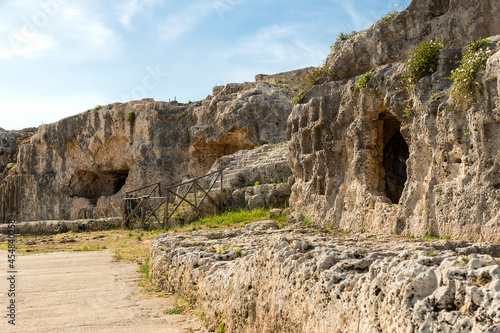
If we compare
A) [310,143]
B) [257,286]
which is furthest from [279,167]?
[257,286]

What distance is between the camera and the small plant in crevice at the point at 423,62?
707 cm

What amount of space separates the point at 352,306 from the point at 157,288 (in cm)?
450

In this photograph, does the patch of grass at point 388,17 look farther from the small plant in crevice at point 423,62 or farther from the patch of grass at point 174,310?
the patch of grass at point 174,310

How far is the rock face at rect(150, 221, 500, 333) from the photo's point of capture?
6.73 ft

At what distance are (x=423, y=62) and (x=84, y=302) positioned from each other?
5.58 metres

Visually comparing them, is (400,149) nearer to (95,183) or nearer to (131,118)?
(131,118)

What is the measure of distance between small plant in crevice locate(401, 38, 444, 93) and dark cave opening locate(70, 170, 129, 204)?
21.5 meters

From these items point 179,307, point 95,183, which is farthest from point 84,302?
point 95,183

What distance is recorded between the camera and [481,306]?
1.93 m

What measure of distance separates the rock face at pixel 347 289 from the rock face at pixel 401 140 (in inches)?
44.0

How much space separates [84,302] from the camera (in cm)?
584

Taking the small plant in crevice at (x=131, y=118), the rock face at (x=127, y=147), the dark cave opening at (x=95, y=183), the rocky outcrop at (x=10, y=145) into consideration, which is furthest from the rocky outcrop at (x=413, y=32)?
the rocky outcrop at (x=10, y=145)

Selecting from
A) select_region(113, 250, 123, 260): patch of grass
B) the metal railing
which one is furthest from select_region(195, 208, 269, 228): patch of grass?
select_region(113, 250, 123, 260): patch of grass

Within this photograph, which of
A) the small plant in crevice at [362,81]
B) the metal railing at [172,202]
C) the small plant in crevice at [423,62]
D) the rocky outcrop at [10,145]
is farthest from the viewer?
the rocky outcrop at [10,145]
